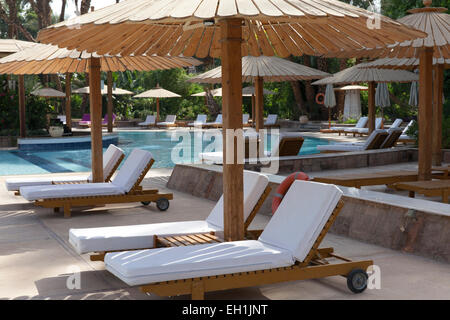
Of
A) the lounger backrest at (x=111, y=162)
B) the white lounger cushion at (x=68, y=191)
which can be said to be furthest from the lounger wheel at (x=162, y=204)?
the lounger backrest at (x=111, y=162)

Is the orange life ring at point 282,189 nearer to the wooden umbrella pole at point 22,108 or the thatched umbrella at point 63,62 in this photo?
the thatched umbrella at point 63,62

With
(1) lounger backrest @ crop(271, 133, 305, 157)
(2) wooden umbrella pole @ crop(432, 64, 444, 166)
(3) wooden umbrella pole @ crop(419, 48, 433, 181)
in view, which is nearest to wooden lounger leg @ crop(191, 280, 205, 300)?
(3) wooden umbrella pole @ crop(419, 48, 433, 181)

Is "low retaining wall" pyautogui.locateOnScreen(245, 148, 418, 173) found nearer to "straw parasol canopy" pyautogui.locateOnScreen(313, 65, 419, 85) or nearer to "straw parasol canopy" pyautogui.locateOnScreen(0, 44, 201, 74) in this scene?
"straw parasol canopy" pyautogui.locateOnScreen(0, 44, 201, 74)

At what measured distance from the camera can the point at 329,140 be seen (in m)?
23.0

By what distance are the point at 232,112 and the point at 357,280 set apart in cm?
160

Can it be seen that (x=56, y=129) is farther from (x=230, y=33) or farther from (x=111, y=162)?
(x=230, y=33)

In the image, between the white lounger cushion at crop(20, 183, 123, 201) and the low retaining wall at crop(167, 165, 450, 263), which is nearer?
the low retaining wall at crop(167, 165, 450, 263)

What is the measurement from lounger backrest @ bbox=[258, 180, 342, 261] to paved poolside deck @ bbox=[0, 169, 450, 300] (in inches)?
14.4

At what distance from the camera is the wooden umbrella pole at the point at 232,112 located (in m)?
4.77

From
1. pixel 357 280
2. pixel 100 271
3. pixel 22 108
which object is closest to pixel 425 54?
pixel 357 280

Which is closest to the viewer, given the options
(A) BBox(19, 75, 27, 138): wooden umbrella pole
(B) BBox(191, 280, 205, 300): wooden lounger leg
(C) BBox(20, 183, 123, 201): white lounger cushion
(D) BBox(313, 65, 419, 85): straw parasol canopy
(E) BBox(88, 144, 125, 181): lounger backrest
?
(B) BBox(191, 280, 205, 300): wooden lounger leg

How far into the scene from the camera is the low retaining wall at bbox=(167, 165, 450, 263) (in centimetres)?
546

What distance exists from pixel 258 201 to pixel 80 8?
23828 mm

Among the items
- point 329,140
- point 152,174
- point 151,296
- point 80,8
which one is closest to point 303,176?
point 151,296
